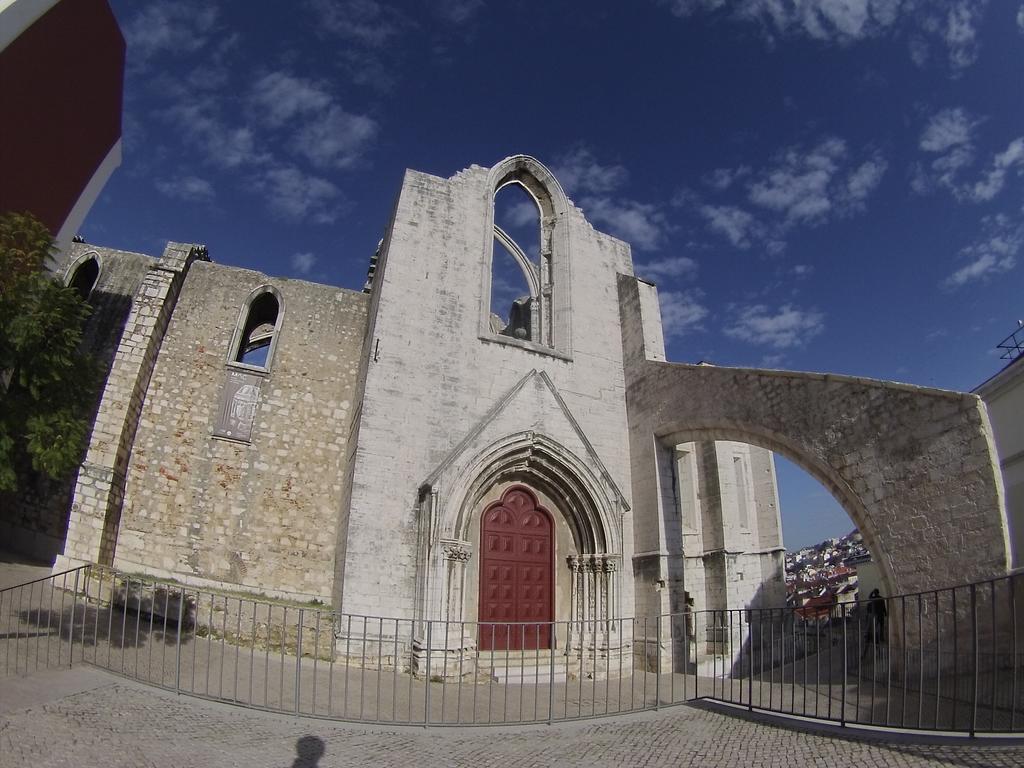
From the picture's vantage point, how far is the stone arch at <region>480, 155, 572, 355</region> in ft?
43.0

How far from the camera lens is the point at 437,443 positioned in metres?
10.9

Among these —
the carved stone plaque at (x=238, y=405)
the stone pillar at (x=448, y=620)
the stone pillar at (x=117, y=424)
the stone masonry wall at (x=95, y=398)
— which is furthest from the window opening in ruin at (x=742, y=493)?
the stone masonry wall at (x=95, y=398)

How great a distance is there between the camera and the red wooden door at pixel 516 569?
1094 cm

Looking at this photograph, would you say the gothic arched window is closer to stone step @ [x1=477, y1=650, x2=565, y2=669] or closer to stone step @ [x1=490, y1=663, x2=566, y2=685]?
stone step @ [x1=477, y1=650, x2=565, y2=669]

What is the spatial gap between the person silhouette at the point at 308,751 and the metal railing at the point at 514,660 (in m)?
0.70

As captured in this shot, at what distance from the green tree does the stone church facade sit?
3.92 metres

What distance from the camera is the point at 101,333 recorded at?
Answer: 1353 centimetres

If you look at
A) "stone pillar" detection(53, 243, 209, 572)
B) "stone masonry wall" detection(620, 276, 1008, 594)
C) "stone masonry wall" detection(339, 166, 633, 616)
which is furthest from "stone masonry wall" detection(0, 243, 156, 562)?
"stone masonry wall" detection(620, 276, 1008, 594)

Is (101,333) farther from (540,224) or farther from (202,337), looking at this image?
(540,224)

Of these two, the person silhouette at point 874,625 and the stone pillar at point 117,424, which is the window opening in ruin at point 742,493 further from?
the stone pillar at point 117,424

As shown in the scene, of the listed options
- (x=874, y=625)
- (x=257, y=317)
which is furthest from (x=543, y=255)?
(x=874, y=625)

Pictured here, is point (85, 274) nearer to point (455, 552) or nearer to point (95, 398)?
point (95, 398)

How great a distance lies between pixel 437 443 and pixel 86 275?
35.5ft

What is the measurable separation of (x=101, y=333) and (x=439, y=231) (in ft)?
26.8
